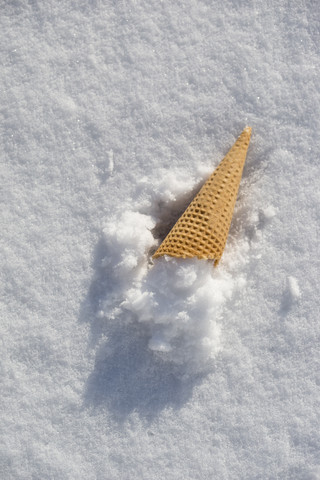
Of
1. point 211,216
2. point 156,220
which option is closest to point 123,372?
point 156,220

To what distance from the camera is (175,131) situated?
2170mm

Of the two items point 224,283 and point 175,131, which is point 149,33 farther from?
point 224,283

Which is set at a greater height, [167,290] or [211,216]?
[211,216]

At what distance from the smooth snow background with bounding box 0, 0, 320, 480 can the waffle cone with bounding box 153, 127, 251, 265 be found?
107 millimetres

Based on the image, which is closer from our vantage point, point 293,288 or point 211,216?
point 211,216

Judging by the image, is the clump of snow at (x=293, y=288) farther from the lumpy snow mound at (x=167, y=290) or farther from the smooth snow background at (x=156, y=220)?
the lumpy snow mound at (x=167, y=290)

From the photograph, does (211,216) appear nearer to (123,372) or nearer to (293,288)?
(293,288)

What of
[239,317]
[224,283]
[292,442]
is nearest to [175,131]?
[224,283]

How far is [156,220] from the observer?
2.14 m

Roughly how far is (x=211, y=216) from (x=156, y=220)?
276 millimetres

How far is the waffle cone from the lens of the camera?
6.40 ft

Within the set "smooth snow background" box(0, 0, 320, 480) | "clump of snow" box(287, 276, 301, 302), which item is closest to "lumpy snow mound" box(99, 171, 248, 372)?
"smooth snow background" box(0, 0, 320, 480)

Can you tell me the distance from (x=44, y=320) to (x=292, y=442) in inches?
46.8

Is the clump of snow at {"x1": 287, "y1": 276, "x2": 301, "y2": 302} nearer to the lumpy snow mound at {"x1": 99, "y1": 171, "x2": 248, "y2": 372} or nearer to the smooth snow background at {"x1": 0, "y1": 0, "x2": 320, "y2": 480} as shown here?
the smooth snow background at {"x1": 0, "y1": 0, "x2": 320, "y2": 480}
